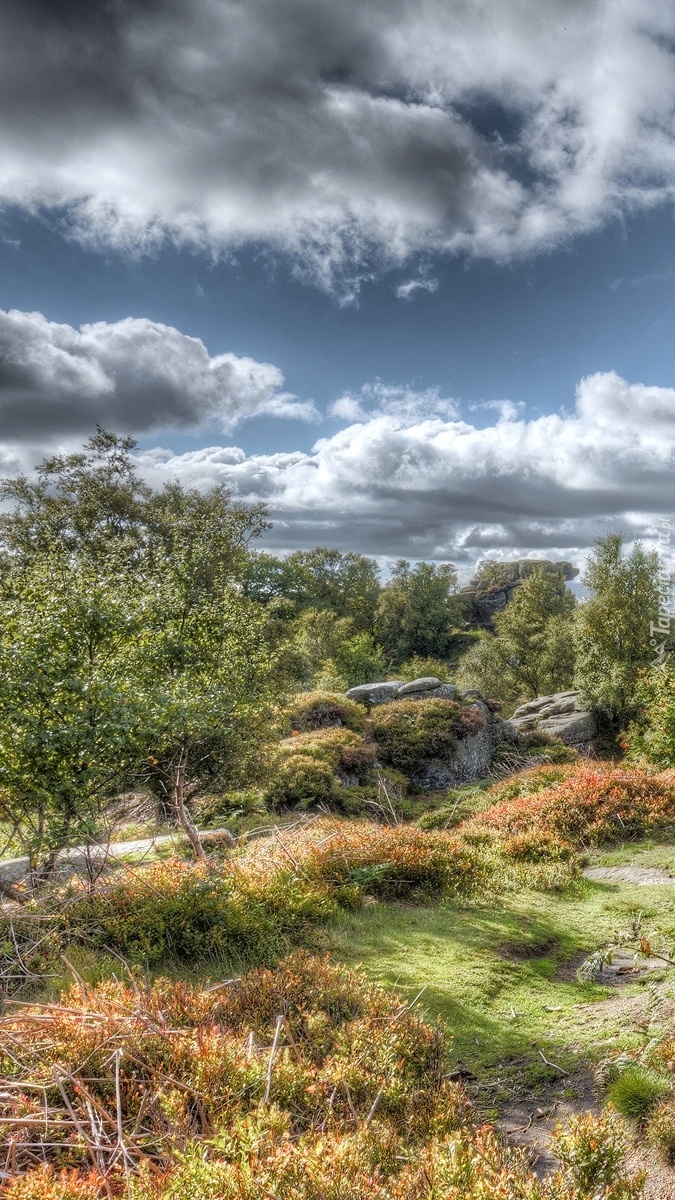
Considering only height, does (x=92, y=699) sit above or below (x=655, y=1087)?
above

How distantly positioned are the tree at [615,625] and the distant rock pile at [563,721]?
2.88ft

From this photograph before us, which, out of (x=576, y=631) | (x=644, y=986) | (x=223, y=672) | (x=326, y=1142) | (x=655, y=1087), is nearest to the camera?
(x=326, y=1142)

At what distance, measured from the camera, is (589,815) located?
1230cm

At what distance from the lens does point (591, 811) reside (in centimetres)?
1241

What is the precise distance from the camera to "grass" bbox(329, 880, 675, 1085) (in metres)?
5.10

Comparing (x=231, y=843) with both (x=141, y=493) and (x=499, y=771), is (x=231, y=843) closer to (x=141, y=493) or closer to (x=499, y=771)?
(x=499, y=771)

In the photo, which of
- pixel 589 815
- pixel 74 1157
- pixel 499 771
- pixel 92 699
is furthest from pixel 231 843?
pixel 499 771

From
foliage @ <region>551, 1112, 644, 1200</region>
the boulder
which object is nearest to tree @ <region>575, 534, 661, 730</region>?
the boulder

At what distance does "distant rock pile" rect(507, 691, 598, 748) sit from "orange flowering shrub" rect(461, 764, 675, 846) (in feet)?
42.1

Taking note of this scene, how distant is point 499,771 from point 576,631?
34.6ft

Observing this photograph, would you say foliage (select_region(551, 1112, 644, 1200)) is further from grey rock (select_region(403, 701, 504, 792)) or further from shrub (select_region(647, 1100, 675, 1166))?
grey rock (select_region(403, 701, 504, 792))

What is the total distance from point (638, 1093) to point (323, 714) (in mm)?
19716

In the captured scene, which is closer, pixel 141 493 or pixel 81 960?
pixel 81 960

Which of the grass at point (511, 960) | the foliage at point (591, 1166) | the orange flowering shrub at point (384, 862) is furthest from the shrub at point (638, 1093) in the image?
the orange flowering shrub at point (384, 862)
